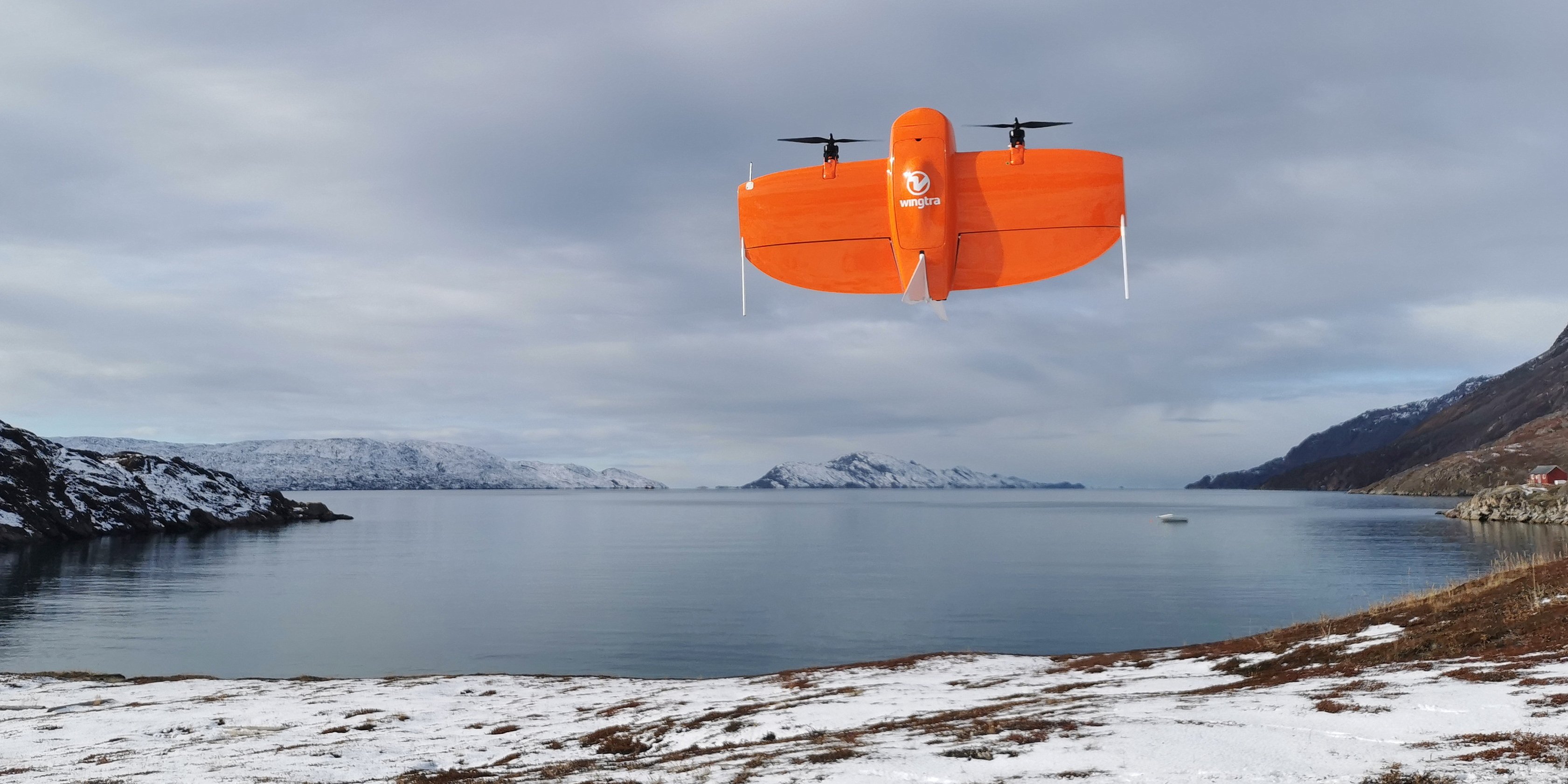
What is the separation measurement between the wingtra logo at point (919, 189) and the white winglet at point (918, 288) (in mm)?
736

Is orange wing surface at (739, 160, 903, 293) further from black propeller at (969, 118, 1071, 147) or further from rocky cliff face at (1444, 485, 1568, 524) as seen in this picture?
rocky cliff face at (1444, 485, 1568, 524)

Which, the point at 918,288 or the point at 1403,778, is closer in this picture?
the point at 1403,778

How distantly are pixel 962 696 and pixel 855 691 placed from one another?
3.39 meters

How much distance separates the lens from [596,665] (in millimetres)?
44250

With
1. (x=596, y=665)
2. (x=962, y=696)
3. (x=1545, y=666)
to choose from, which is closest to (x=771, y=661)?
(x=596, y=665)

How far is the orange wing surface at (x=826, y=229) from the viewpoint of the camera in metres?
13.8

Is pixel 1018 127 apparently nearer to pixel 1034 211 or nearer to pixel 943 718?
pixel 1034 211

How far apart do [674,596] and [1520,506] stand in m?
142

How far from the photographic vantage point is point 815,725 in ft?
58.3

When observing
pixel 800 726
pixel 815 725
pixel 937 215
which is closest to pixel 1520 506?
pixel 815 725

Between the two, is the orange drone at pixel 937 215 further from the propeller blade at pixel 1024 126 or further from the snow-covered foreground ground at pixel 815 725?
the snow-covered foreground ground at pixel 815 725

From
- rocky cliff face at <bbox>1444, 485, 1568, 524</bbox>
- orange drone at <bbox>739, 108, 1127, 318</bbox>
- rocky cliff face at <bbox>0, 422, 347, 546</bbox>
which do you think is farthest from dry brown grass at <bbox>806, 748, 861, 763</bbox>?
rocky cliff face at <bbox>1444, 485, 1568, 524</bbox>

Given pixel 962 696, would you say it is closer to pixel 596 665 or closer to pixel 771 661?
pixel 771 661

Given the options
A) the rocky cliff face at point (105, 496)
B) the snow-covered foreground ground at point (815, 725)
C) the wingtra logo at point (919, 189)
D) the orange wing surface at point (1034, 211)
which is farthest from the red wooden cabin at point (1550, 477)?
the rocky cliff face at point (105, 496)
